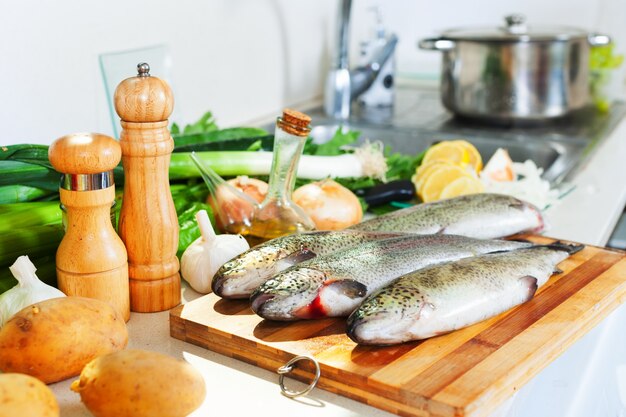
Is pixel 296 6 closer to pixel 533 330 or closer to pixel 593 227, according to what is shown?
pixel 593 227

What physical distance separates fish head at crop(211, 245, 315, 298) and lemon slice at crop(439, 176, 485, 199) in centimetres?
49

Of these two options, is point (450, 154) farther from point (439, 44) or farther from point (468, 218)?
point (439, 44)

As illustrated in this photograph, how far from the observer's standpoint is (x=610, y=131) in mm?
2240

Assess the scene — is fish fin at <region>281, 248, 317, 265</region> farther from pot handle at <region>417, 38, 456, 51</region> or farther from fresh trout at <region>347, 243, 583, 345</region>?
pot handle at <region>417, 38, 456, 51</region>

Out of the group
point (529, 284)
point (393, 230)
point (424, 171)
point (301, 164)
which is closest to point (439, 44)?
point (424, 171)

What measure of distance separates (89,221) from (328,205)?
48cm

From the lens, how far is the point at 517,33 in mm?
2174

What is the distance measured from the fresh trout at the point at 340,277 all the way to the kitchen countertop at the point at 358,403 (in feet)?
A: 0.28

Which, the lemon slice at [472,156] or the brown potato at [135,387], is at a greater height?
the lemon slice at [472,156]

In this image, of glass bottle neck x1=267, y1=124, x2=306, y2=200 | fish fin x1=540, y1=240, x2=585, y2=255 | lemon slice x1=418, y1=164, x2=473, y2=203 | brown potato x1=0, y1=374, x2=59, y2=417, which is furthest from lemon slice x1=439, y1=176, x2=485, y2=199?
brown potato x1=0, y1=374, x2=59, y2=417

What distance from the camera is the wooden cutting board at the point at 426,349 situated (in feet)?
2.82

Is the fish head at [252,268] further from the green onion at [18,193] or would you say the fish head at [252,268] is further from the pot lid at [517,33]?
the pot lid at [517,33]

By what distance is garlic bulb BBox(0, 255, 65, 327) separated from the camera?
3.24ft

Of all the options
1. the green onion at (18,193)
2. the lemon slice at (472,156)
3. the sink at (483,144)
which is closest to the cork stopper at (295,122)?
the green onion at (18,193)
